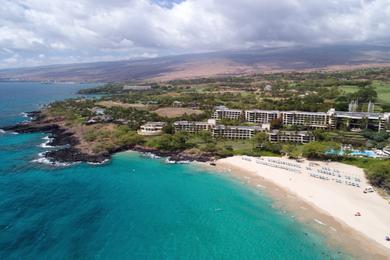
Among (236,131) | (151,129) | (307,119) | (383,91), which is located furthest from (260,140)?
(383,91)

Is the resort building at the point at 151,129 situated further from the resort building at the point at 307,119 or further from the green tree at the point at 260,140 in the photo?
the resort building at the point at 307,119

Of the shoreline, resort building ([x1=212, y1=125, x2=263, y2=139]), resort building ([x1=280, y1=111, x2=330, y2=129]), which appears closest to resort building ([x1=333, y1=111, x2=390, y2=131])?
resort building ([x1=280, y1=111, x2=330, y2=129])

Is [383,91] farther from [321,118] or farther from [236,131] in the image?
[236,131]

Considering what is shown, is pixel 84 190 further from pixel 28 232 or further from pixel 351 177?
pixel 351 177

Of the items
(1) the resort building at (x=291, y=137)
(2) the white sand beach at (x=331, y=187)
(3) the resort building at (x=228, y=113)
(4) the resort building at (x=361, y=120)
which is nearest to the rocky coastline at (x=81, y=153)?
(2) the white sand beach at (x=331, y=187)

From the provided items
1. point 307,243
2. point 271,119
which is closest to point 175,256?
point 307,243

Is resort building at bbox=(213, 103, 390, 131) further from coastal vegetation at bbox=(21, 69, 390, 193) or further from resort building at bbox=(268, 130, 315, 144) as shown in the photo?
resort building at bbox=(268, 130, 315, 144)
